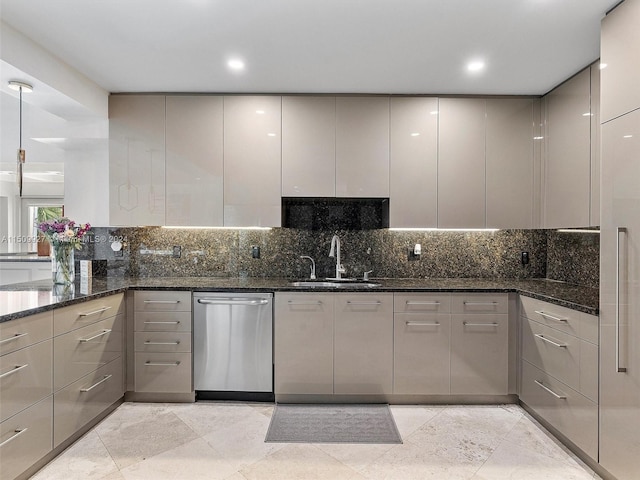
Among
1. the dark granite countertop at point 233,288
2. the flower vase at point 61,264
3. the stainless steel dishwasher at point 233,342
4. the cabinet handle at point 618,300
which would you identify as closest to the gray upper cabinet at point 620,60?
the cabinet handle at point 618,300

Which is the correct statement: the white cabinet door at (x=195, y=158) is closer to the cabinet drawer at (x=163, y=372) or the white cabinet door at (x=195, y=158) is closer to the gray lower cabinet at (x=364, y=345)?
the cabinet drawer at (x=163, y=372)

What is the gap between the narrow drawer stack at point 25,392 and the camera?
179 cm

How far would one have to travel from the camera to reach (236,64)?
2.66 m

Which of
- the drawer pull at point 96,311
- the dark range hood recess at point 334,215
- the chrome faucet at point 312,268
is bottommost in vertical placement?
the drawer pull at point 96,311

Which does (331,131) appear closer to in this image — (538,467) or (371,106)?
(371,106)

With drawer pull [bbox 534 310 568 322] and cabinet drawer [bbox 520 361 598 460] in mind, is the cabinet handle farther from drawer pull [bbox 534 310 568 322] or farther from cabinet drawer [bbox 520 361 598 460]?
drawer pull [bbox 534 310 568 322]

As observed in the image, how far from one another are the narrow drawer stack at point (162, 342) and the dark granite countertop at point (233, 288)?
0.36 ft

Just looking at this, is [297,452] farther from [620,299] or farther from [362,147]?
[362,147]

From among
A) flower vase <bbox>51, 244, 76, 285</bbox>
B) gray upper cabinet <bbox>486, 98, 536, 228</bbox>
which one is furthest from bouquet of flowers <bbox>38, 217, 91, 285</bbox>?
gray upper cabinet <bbox>486, 98, 536, 228</bbox>

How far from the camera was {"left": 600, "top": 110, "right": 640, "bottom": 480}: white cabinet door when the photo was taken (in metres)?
1.79

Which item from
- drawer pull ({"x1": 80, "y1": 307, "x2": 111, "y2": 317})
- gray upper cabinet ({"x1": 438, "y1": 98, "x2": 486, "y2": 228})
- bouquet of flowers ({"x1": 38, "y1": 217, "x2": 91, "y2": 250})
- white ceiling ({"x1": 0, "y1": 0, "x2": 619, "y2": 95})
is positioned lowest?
drawer pull ({"x1": 80, "y1": 307, "x2": 111, "y2": 317})

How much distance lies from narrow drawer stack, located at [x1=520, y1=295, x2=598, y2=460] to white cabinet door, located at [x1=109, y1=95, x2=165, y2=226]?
10.0 ft

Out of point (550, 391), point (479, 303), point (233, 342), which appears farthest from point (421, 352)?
point (233, 342)

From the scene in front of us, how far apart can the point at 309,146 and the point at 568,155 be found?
6.61 feet
